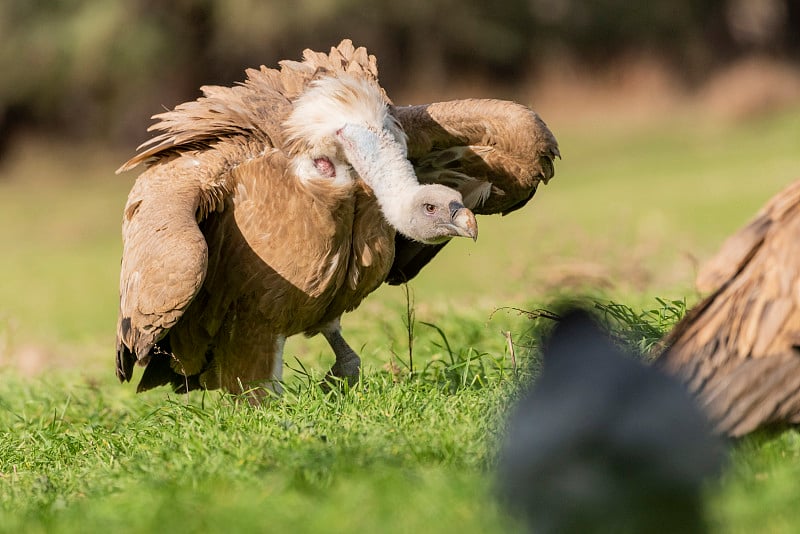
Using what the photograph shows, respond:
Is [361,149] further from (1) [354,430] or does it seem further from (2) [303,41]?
(2) [303,41]

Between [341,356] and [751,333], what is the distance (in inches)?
115

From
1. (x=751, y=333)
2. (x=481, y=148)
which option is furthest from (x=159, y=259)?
(x=751, y=333)

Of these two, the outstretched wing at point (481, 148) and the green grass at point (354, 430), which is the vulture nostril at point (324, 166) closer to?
the outstretched wing at point (481, 148)

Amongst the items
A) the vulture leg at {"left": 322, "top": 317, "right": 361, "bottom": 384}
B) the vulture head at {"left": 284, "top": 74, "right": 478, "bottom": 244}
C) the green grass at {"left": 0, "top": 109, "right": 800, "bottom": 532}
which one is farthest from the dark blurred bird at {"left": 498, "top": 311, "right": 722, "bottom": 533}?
the vulture leg at {"left": 322, "top": 317, "right": 361, "bottom": 384}

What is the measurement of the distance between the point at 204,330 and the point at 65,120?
2876 cm

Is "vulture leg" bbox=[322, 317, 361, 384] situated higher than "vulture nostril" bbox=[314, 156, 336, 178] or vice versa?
"vulture nostril" bbox=[314, 156, 336, 178]

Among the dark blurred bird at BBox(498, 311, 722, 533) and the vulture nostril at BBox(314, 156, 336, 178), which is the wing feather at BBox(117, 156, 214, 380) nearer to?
the vulture nostril at BBox(314, 156, 336, 178)

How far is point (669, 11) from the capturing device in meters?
34.8

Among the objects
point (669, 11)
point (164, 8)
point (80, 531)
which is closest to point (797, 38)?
point (669, 11)

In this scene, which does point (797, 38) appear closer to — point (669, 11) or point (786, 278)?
point (669, 11)

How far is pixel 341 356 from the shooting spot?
21.8 feet

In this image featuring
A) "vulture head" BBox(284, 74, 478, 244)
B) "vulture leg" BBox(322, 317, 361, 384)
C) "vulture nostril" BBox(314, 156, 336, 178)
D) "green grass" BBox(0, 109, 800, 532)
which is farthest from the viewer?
"vulture leg" BBox(322, 317, 361, 384)

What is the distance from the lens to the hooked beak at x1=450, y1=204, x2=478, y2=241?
5680 millimetres

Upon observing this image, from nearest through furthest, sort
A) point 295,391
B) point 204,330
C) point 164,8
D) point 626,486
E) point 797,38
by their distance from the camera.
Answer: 1. point 626,486
2. point 295,391
3. point 204,330
4. point 164,8
5. point 797,38
